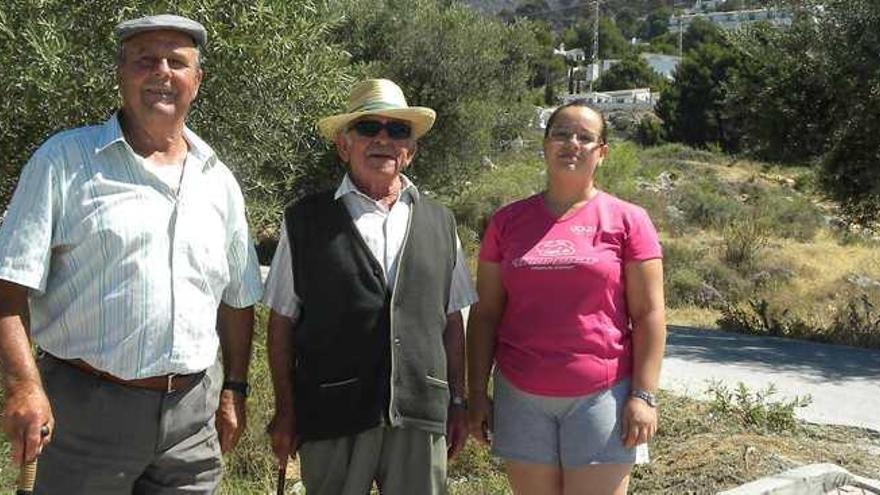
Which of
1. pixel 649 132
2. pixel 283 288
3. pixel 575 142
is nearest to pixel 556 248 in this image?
pixel 575 142

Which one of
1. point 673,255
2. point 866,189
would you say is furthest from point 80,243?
point 673,255

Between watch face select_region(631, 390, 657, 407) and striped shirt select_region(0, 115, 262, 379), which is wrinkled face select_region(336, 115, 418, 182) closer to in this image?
striped shirt select_region(0, 115, 262, 379)

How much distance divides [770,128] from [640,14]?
161744mm

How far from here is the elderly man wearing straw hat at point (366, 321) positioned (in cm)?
329

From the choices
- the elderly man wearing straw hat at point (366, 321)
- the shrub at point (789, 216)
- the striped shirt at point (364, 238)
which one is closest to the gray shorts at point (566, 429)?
the elderly man wearing straw hat at point (366, 321)

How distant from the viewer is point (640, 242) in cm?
343

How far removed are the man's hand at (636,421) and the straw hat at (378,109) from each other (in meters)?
1.19

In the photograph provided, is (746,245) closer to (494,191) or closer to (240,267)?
(494,191)

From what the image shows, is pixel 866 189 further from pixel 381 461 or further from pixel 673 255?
pixel 381 461

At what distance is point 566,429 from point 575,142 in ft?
3.21

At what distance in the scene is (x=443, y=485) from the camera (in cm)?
348

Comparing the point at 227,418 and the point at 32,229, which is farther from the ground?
the point at 32,229

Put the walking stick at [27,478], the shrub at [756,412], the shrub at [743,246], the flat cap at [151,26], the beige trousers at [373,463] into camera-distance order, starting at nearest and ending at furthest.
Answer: the walking stick at [27,478] → the flat cap at [151,26] → the beige trousers at [373,463] → the shrub at [756,412] → the shrub at [743,246]

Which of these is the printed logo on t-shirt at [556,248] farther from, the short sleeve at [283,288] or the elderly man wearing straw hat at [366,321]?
the short sleeve at [283,288]
